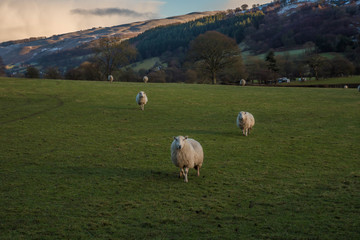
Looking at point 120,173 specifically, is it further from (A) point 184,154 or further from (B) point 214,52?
(B) point 214,52

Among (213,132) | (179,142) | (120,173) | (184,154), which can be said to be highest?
(179,142)

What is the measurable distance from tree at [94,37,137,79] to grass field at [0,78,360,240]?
51947mm

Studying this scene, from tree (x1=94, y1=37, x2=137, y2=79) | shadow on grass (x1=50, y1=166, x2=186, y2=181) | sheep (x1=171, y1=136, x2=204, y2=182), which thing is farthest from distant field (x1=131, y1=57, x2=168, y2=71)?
sheep (x1=171, y1=136, x2=204, y2=182)

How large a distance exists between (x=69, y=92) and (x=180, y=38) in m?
156

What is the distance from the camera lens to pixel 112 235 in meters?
6.71

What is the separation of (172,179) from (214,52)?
5954cm

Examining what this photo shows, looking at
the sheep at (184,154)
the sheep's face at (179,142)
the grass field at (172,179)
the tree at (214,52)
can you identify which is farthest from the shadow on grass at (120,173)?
the tree at (214,52)

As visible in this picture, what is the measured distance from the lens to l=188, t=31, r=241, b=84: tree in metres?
66.4

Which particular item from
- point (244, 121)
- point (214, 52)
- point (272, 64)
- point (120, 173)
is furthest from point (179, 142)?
point (272, 64)

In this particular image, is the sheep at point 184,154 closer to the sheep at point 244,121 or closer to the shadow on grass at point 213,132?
the shadow on grass at point 213,132

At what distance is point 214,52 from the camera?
66.8m

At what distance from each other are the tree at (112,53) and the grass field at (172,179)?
51947mm

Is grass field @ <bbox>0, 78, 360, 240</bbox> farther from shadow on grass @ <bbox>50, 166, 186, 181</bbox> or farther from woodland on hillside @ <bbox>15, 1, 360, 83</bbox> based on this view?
woodland on hillside @ <bbox>15, 1, 360, 83</bbox>

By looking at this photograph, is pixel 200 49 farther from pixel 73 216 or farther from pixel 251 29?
pixel 251 29
